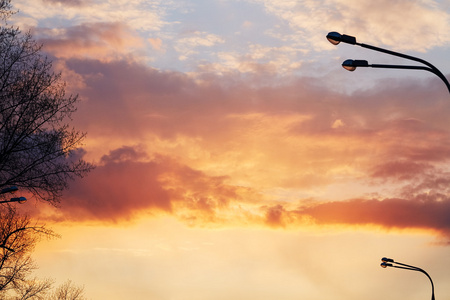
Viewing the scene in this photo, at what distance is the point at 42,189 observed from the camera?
2681 centimetres

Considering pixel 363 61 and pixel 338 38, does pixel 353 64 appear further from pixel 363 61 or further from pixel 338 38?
pixel 338 38

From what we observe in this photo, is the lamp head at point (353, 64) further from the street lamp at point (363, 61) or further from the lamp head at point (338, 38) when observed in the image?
the lamp head at point (338, 38)

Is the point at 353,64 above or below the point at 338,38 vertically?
below

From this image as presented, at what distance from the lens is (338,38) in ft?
53.3

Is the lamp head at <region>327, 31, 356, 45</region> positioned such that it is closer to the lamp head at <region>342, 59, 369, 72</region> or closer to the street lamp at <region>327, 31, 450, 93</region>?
the street lamp at <region>327, 31, 450, 93</region>

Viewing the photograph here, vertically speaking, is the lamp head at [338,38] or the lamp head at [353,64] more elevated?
the lamp head at [338,38]

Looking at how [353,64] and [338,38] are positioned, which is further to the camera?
[353,64]

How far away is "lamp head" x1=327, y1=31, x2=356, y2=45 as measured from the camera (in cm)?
1616

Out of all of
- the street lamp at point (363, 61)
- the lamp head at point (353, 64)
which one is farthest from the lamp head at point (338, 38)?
the lamp head at point (353, 64)

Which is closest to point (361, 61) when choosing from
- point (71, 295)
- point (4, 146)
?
point (4, 146)

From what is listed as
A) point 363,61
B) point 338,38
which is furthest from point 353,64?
point 338,38

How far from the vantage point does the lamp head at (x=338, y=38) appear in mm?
16158

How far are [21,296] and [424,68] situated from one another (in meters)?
37.4

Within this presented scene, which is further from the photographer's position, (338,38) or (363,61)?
(363,61)
